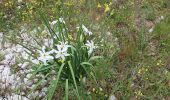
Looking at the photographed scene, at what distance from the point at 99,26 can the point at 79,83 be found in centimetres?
116

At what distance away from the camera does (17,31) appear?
5.38 meters

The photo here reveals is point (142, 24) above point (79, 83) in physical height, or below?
above

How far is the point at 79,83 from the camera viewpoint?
4.44m

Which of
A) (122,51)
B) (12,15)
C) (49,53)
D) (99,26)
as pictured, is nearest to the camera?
(49,53)

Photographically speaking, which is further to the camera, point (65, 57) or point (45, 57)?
point (65, 57)

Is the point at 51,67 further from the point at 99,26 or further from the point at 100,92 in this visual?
the point at 99,26

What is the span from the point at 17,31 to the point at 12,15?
440 millimetres

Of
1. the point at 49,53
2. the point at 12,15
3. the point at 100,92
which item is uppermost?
the point at 12,15

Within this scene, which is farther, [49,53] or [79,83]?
[79,83]

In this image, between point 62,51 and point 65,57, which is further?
point 65,57

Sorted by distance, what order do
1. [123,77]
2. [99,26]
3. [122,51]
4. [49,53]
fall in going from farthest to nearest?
1. [99,26]
2. [122,51]
3. [123,77]
4. [49,53]

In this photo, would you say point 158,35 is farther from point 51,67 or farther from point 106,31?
point 51,67

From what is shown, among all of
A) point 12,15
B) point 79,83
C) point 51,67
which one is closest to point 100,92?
point 79,83

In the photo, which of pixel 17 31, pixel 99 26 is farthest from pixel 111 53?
pixel 17 31
